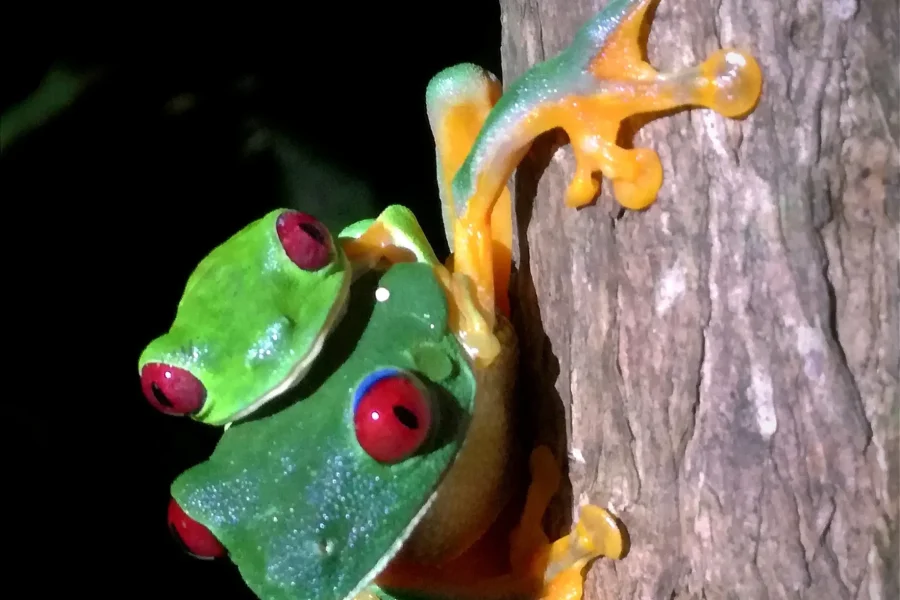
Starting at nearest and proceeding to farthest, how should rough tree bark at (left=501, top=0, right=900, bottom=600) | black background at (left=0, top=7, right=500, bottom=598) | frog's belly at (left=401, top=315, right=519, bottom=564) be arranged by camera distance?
rough tree bark at (left=501, top=0, right=900, bottom=600)
frog's belly at (left=401, top=315, right=519, bottom=564)
black background at (left=0, top=7, right=500, bottom=598)

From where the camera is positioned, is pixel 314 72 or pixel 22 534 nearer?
pixel 22 534

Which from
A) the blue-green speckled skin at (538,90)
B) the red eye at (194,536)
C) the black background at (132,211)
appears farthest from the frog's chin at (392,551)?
the black background at (132,211)

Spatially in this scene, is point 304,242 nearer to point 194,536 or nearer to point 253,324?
point 253,324

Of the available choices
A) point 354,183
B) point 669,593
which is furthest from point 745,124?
point 354,183

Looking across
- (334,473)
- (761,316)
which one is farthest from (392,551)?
(761,316)

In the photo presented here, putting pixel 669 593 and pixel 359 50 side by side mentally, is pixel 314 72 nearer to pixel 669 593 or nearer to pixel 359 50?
pixel 359 50

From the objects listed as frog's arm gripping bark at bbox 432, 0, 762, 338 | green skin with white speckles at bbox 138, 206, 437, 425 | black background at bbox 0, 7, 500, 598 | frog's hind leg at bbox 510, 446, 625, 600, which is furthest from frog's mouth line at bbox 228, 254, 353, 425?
black background at bbox 0, 7, 500, 598

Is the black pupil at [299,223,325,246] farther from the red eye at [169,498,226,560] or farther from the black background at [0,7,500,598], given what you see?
the black background at [0,7,500,598]
